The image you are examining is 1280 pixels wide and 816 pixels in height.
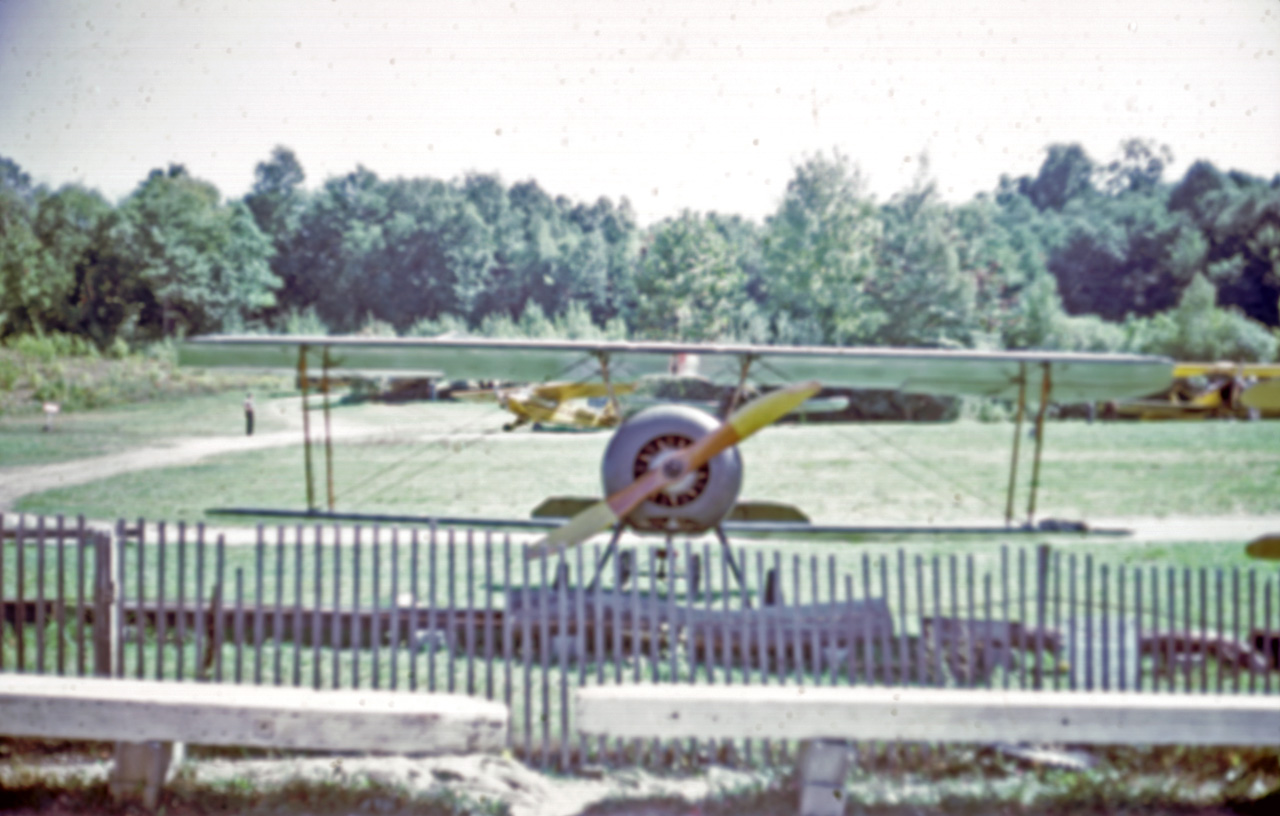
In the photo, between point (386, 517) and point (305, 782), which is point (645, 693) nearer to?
point (305, 782)

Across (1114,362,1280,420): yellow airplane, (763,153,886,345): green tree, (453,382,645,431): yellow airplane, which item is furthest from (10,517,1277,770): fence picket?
(763,153,886,345): green tree

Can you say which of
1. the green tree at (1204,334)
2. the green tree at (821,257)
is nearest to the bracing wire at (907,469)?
the green tree at (821,257)

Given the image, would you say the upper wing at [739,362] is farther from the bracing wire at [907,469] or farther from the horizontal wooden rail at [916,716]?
the bracing wire at [907,469]

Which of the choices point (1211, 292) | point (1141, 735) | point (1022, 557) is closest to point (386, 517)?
point (1022, 557)

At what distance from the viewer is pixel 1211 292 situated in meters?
20.5

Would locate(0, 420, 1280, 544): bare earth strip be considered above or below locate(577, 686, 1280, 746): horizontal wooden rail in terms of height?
below

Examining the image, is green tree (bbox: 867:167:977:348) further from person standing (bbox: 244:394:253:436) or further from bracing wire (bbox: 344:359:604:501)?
person standing (bbox: 244:394:253:436)

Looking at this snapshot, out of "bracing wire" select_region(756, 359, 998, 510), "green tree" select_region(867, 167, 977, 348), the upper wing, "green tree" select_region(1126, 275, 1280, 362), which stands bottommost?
"bracing wire" select_region(756, 359, 998, 510)

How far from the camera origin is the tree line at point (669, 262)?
367 inches

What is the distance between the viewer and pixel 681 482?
585 centimetres

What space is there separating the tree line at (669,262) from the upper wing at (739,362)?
2.05m

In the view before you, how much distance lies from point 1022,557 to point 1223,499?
11.0 m

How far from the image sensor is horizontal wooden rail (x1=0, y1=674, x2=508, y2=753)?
3.00m

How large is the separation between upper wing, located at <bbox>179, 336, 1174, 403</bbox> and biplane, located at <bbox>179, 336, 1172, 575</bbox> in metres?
0.01
